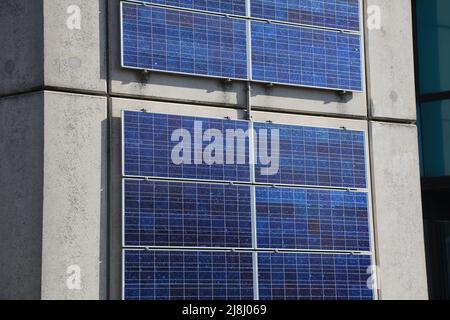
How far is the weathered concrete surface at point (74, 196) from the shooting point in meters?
13.2

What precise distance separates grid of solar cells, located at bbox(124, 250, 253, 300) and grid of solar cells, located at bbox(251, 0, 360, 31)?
3.36m

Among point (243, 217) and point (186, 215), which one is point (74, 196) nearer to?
point (186, 215)

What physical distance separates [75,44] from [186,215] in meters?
2.53

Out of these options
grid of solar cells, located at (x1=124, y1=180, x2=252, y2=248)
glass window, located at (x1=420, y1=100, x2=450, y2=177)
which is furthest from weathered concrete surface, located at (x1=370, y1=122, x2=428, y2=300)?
glass window, located at (x1=420, y1=100, x2=450, y2=177)

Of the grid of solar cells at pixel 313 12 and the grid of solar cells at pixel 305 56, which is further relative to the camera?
the grid of solar cells at pixel 313 12

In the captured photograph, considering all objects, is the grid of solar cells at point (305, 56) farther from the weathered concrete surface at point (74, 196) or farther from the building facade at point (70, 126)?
the weathered concrete surface at point (74, 196)

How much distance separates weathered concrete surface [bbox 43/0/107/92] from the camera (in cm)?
1354

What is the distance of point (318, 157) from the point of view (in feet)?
49.4

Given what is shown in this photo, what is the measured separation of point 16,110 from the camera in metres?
13.7

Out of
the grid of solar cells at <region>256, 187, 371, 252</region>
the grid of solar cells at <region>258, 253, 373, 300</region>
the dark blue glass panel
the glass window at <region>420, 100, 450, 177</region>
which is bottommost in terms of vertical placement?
the grid of solar cells at <region>258, 253, 373, 300</region>

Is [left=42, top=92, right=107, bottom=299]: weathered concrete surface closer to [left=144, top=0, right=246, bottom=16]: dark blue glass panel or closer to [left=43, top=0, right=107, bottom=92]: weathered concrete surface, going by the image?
[left=43, top=0, right=107, bottom=92]: weathered concrete surface

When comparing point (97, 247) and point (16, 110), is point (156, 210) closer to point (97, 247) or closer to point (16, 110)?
point (97, 247)

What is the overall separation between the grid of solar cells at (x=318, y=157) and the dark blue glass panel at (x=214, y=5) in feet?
5.13

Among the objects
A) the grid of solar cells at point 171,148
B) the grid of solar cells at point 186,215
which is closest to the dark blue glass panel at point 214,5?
the grid of solar cells at point 171,148
